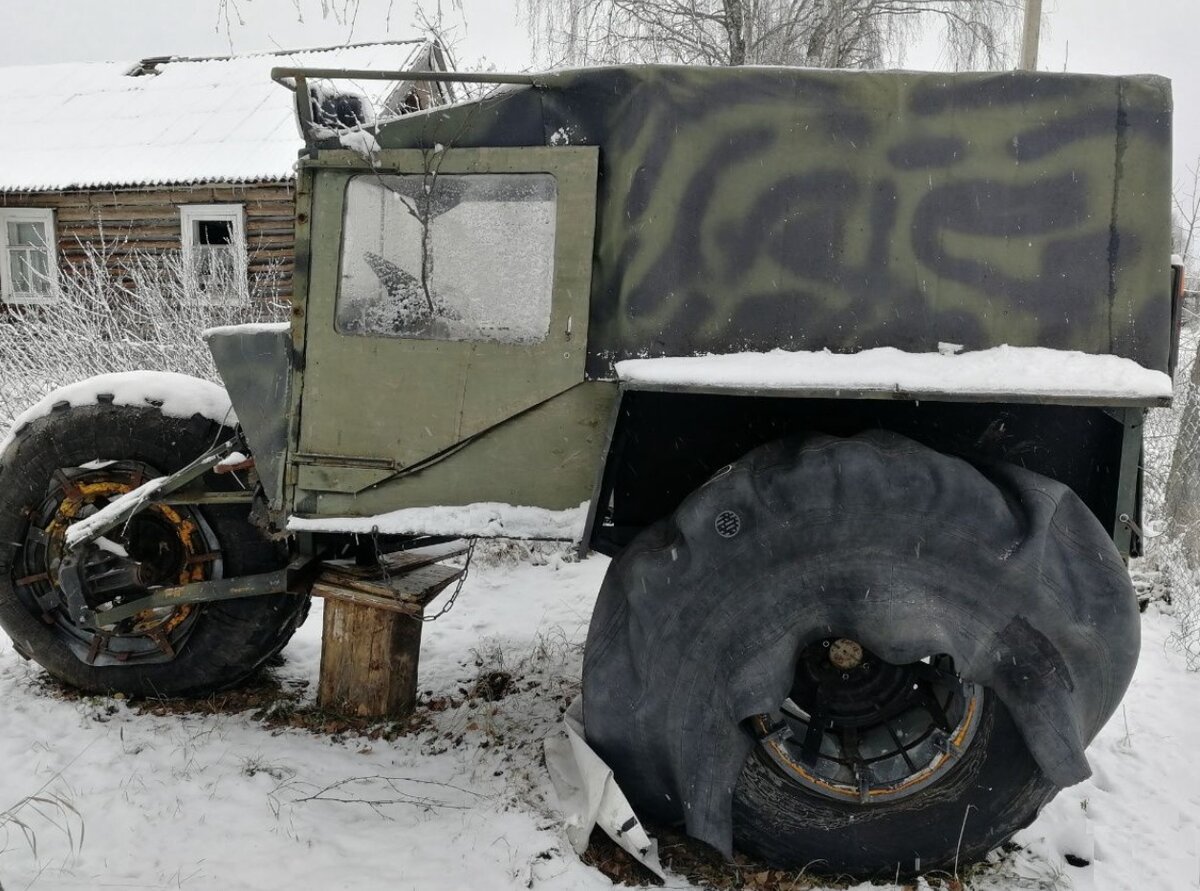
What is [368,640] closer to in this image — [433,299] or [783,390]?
[433,299]

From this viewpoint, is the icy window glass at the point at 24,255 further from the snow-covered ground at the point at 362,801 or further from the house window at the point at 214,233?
the snow-covered ground at the point at 362,801

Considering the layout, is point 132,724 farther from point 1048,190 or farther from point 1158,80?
point 1158,80

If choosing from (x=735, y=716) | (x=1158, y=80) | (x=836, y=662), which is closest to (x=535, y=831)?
(x=735, y=716)

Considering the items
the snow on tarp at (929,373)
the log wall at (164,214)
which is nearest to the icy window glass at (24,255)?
the log wall at (164,214)

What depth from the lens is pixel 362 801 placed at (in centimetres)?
315

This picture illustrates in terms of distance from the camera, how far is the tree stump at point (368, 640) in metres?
3.74

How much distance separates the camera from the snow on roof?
13422 mm

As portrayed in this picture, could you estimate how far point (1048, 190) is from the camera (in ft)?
8.51

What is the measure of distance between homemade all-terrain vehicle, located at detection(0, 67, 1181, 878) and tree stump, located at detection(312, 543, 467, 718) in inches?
26.2

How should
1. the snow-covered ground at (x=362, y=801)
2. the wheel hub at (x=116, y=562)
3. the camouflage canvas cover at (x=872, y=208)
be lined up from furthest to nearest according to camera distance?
the wheel hub at (x=116, y=562) → the snow-covered ground at (x=362, y=801) → the camouflage canvas cover at (x=872, y=208)

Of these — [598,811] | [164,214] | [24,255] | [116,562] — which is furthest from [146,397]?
[24,255]

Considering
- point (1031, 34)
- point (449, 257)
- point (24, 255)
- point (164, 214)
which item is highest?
point (1031, 34)

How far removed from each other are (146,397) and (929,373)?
3236 mm

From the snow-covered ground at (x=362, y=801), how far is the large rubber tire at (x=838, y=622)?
0.35 m
